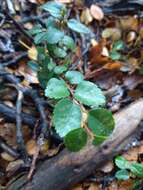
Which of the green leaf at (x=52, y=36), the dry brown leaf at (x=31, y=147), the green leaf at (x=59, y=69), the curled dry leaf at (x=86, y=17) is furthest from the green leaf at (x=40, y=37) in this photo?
the curled dry leaf at (x=86, y=17)

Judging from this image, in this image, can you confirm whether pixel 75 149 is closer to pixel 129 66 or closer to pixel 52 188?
pixel 52 188

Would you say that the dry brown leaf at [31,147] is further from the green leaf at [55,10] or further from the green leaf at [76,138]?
the green leaf at [55,10]

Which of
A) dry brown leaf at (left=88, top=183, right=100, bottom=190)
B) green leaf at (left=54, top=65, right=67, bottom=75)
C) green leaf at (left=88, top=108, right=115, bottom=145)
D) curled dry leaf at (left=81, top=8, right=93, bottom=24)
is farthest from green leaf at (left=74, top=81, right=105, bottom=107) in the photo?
curled dry leaf at (left=81, top=8, right=93, bottom=24)

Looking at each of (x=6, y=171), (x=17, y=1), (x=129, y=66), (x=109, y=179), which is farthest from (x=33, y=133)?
(x=17, y=1)

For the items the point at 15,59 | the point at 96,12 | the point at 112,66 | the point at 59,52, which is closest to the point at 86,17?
the point at 96,12

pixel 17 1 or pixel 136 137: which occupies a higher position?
pixel 17 1

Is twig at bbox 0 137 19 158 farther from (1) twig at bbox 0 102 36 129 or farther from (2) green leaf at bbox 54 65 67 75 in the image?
(2) green leaf at bbox 54 65 67 75

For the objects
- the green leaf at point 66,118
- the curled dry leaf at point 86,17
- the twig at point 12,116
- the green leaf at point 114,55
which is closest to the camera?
the green leaf at point 66,118

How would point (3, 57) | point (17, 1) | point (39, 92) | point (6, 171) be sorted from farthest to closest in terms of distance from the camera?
point (17, 1)
point (3, 57)
point (39, 92)
point (6, 171)

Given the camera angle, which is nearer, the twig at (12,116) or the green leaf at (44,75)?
the green leaf at (44,75)
